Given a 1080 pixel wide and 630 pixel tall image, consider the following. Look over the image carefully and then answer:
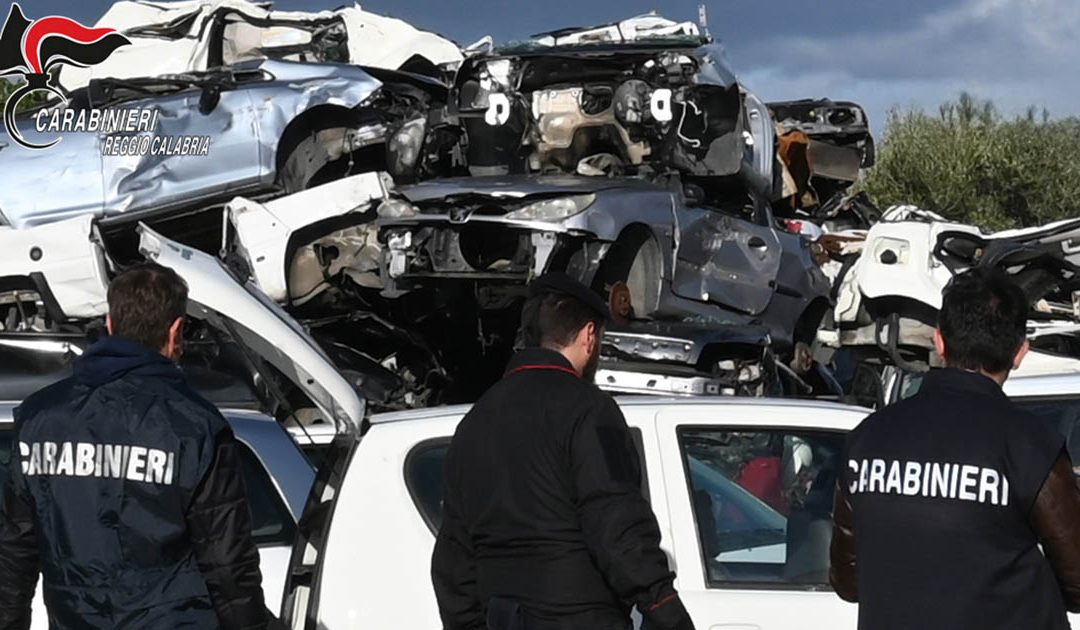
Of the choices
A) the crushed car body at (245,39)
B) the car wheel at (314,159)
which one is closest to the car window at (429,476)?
the car wheel at (314,159)

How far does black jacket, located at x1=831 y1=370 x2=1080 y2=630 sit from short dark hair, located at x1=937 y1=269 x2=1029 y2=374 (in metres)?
0.04

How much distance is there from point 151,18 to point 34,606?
10055 millimetres

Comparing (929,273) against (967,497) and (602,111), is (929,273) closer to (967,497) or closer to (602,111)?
(602,111)

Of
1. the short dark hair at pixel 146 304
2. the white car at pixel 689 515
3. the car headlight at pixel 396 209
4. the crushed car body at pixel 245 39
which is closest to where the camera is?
the short dark hair at pixel 146 304

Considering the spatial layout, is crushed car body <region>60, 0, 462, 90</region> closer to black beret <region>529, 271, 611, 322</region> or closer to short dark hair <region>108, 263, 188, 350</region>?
short dark hair <region>108, 263, 188, 350</region>

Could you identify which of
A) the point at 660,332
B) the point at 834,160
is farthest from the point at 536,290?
the point at 834,160

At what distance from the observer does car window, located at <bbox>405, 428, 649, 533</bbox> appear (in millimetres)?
4410

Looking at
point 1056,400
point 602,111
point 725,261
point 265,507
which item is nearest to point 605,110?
point 602,111

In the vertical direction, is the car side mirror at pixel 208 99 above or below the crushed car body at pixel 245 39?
below

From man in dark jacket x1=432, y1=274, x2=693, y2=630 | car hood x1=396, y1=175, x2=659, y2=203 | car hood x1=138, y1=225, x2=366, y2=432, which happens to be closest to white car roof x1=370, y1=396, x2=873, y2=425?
car hood x1=138, y1=225, x2=366, y2=432

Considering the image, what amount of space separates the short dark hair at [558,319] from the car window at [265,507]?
6.40 ft

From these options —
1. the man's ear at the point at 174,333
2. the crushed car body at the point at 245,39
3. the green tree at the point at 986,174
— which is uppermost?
the crushed car body at the point at 245,39

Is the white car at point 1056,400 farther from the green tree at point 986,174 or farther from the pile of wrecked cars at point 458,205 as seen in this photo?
the green tree at point 986,174

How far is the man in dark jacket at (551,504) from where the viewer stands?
3348 mm
